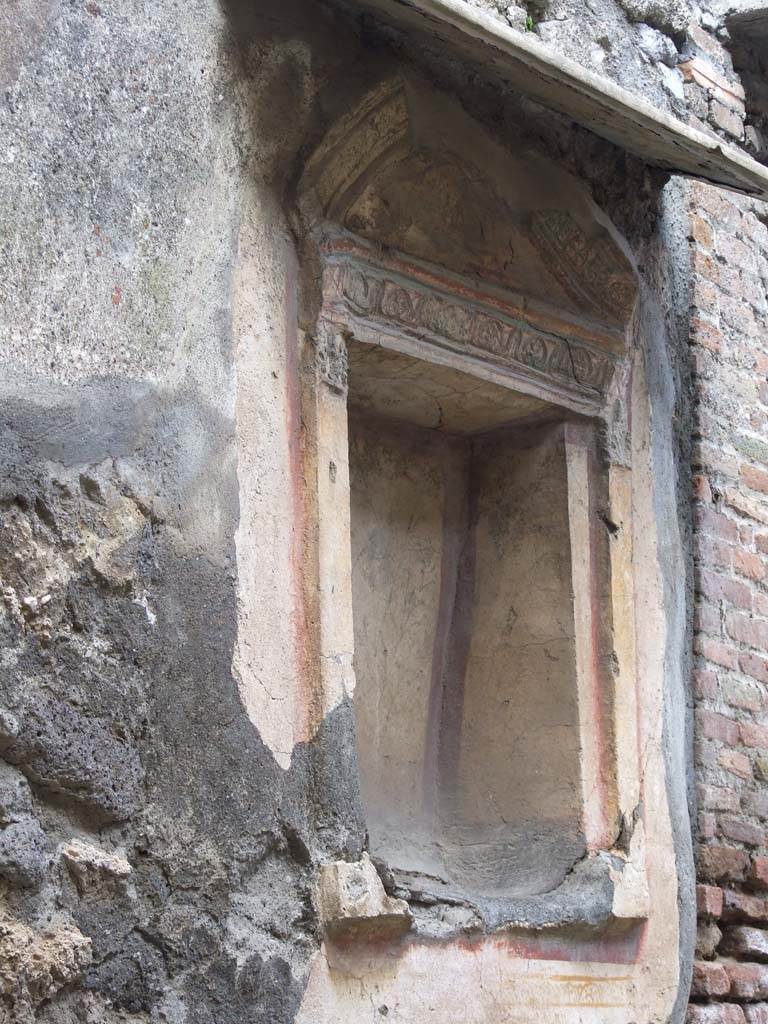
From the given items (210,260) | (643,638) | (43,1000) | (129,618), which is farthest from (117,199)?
(643,638)

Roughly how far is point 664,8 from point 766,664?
1.95m

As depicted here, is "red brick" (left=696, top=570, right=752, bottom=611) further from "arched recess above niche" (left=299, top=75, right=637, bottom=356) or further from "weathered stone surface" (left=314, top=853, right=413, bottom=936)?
"weathered stone surface" (left=314, top=853, right=413, bottom=936)

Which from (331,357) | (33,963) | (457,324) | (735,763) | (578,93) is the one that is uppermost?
(578,93)

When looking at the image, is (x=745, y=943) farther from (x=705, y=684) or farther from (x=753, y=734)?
(x=705, y=684)

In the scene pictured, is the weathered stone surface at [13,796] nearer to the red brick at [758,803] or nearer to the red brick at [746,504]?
the red brick at [758,803]

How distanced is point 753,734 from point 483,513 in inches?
38.9

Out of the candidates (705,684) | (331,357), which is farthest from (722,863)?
(331,357)

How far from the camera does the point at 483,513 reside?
4031 millimetres

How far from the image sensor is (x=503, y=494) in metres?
3.99

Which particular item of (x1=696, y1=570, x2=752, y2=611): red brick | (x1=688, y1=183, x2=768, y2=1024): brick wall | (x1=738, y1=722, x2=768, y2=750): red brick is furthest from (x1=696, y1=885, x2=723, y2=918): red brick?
(x1=696, y1=570, x2=752, y2=611): red brick

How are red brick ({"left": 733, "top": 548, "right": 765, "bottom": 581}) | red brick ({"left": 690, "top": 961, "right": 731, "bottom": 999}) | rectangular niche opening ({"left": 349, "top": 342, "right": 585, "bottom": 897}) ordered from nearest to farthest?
rectangular niche opening ({"left": 349, "top": 342, "right": 585, "bottom": 897}) < red brick ({"left": 690, "top": 961, "right": 731, "bottom": 999}) < red brick ({"left": 733, "top": 548, "right": 765, "bottom": 581})

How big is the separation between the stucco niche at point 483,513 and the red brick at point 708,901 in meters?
0.25

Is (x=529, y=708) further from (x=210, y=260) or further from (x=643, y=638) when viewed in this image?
(x=210, y=260)

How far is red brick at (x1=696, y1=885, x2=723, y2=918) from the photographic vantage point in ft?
12.7
